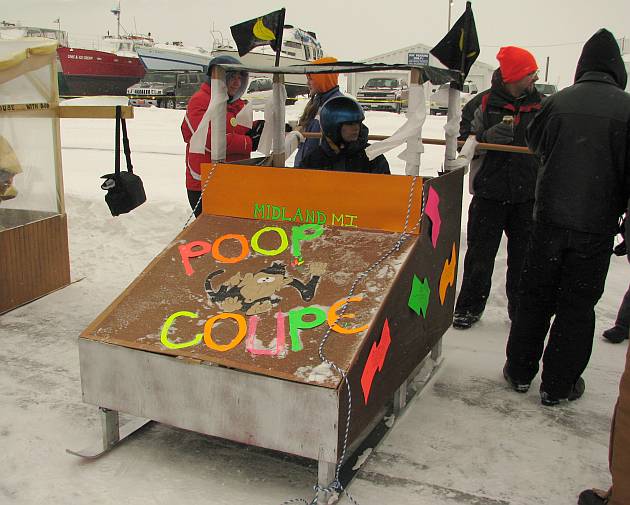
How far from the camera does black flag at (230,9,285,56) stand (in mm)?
3705

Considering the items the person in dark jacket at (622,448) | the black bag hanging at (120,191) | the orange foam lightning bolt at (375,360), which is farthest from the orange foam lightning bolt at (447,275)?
the black bag hanging at (120,191)

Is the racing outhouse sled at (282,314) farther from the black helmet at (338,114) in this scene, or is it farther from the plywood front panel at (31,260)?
the plywood front panel at (31,260)

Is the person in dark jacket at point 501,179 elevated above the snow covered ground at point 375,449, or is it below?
above

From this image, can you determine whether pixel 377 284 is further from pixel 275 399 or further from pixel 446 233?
pixel 446 233

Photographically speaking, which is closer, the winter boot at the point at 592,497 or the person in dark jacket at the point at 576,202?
the winter boot at the point at 592,497

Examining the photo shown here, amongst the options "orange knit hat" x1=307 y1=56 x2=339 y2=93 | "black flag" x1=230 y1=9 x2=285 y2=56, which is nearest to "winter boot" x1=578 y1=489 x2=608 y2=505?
"black flag" x1=230 y1=9 x2=285 y2=56

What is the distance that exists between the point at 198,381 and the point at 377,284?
82 centimetres

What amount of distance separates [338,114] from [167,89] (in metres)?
25.5

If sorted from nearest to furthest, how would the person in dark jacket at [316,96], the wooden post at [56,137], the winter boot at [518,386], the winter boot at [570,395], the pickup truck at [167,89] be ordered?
the winter boot at [570,395] → the winter boot at [518,386] → the person in dark jacket at [316,96] → the wooden post at [56,137] → the pickup truck at [167,89]

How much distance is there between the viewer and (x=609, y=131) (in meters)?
3.03

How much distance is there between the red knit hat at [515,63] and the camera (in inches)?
158

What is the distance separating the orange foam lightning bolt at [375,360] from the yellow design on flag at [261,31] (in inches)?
76.9

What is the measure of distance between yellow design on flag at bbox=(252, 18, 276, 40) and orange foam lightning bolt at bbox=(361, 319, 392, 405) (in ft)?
6.41

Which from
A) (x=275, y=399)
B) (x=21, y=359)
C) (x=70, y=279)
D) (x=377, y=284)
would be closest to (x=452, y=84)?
(x=377, y=284)
